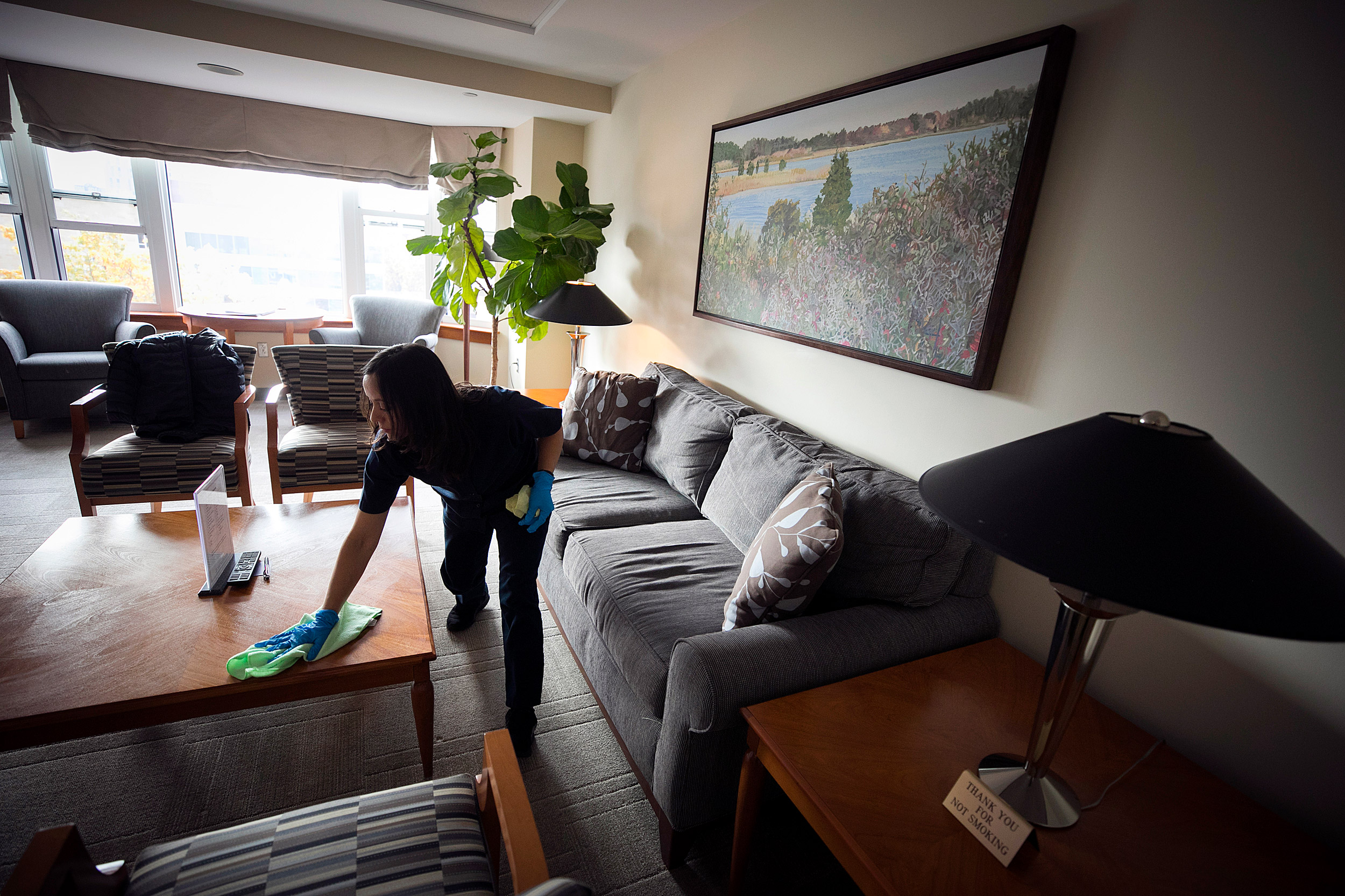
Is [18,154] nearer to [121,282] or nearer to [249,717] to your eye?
[121,282]

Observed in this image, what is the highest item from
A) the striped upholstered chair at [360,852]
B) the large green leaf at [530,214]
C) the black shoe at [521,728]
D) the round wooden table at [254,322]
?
the large green leaf at [530,214]

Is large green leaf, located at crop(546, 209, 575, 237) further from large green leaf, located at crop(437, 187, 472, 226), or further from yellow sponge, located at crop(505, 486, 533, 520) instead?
yellow sponge, located at crop(505, 486, 533, 520)

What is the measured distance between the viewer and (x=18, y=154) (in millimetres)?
4340

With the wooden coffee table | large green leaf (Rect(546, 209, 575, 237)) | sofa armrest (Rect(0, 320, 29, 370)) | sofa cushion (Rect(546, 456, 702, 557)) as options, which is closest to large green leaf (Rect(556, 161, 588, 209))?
large green leaf (Rect(546, 209, 575, 237))

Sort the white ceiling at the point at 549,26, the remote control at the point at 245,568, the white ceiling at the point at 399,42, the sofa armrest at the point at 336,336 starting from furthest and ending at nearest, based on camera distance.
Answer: the sofa armrest at the point at 336,336 < the white ceiling at the point at 399,42 < the white ceiling at the point at 549,26 < the remote control at the point at 245,568

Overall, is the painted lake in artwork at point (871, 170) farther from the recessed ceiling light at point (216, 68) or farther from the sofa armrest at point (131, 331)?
the sofa armrest at point (131, 331)

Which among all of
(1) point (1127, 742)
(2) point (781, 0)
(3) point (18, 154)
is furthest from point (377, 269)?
(1) point (1127, 742)

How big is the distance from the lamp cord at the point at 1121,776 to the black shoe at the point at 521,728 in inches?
53.6

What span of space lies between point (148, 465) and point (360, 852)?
7.65 ft

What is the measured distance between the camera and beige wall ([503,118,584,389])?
4.29 m

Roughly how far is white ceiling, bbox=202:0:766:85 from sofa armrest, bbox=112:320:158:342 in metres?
2.37

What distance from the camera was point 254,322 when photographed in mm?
4574

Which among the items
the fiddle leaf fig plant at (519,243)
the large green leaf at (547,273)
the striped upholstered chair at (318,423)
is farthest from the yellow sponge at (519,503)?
the large green leaf at (547,273)

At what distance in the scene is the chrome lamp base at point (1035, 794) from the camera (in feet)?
3.38
